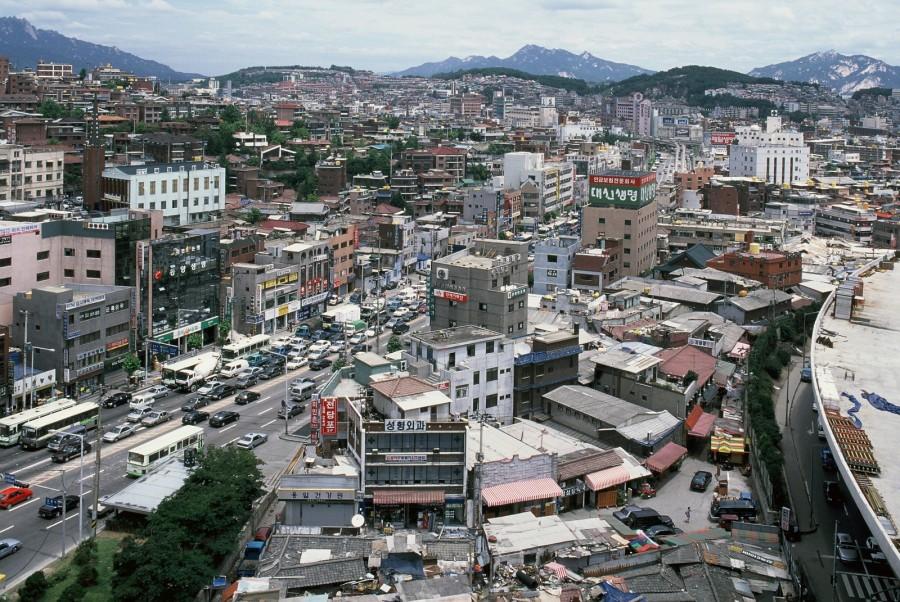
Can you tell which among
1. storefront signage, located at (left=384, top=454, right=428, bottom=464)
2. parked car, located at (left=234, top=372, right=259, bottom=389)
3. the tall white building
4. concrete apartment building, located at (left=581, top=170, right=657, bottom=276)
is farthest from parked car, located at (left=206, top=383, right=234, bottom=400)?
the tall white building

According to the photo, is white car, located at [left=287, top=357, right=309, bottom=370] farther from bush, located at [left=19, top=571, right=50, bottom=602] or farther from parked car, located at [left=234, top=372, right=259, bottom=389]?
bush, located at [left=19, top=571, right=50, bottom=602]

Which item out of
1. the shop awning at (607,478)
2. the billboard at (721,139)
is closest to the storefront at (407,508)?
the shop awning at (607,478)

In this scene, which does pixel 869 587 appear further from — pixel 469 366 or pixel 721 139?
pixel 721 139

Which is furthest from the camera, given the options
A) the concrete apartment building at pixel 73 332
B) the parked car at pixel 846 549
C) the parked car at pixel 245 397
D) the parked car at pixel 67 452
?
the parked car at pixel 245 397

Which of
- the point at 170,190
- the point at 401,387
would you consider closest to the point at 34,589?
the point at 401,387

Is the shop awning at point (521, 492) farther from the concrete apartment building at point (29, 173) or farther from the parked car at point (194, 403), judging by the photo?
the concrete apartment building at point (29, 173)

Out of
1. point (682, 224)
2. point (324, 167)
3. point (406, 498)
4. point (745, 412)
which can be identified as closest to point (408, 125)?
point (324, 167)
